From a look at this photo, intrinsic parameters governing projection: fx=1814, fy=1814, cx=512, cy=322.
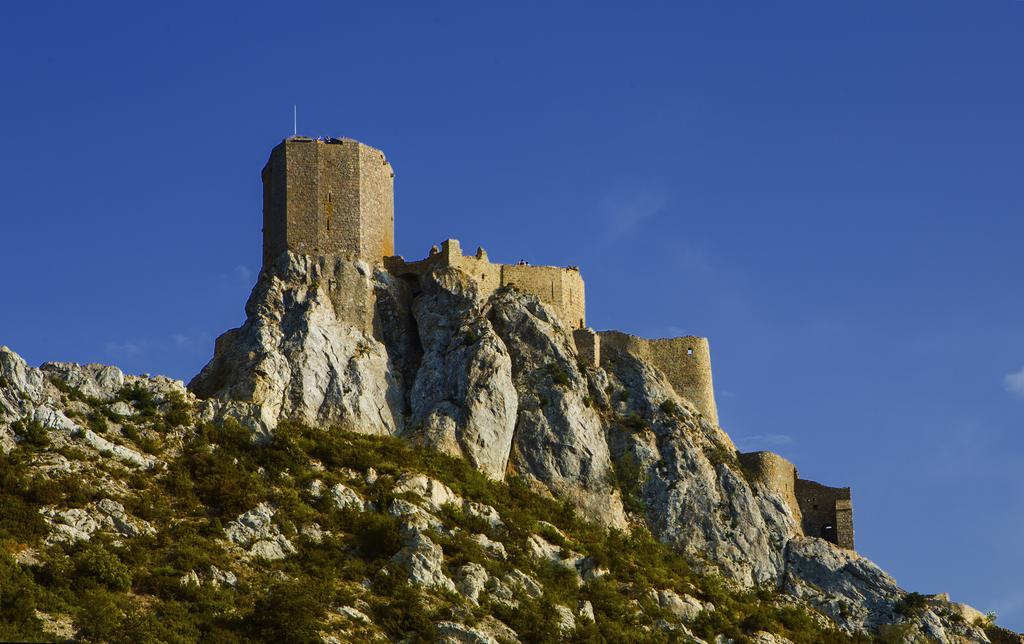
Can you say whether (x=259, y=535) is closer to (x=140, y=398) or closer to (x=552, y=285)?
(x=140, y=398)

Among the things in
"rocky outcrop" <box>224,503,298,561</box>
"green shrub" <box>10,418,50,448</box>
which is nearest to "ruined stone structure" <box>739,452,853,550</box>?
"rocky outcrop" <box>224,503,298,561</box>

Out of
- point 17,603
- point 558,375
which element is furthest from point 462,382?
point 17,603

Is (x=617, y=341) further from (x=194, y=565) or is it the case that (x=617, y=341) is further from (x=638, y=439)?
(x=194, y=565)

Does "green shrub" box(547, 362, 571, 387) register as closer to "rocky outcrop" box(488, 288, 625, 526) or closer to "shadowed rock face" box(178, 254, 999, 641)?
"rocky outcrop" box(488, 288, 625, 526)

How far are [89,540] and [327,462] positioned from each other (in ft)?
38.9

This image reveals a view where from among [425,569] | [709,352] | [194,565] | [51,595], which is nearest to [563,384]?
[709,352]

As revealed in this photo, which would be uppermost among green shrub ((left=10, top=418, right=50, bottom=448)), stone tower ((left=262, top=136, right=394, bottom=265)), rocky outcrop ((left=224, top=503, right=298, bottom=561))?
stone tower ((left=262, top=136, right=394, bottom=265))

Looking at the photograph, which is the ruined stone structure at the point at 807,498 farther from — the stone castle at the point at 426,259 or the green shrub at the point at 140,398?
the green shrub at the point at 140,398

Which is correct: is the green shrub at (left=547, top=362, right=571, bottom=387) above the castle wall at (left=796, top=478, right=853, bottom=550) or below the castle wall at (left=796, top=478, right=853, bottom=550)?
above

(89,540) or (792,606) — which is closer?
(89,540)

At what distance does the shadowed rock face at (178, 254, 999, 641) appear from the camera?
75.4 m

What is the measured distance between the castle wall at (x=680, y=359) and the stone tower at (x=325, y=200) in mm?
11550

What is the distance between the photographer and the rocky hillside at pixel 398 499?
60781 millimetres

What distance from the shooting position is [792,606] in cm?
7681
